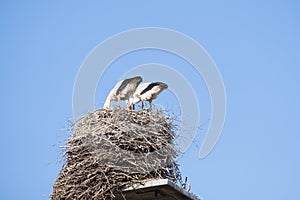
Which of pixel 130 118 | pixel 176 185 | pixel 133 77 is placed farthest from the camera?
pixel 133 77

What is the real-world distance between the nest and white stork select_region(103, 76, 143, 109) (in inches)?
25.3

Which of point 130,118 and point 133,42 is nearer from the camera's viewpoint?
point 130,118

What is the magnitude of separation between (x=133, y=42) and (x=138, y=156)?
6.71 ft

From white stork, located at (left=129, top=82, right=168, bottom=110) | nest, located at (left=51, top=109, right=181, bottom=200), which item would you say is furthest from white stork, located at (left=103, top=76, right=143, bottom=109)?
nest, located at (left=51, top=109, right=181, bottom=200)

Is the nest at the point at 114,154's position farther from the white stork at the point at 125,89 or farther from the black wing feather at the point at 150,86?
the white stork at the point at 125,89

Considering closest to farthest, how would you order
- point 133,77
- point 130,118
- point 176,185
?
point 176,185, point 130,118, point 133,77

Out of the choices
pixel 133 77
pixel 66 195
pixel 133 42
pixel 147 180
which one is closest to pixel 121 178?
pixel 147 180

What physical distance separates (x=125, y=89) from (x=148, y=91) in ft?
1.10

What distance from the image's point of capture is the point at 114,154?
6.90 m

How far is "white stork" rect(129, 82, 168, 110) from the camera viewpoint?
311 inches

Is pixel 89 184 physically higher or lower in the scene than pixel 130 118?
lower

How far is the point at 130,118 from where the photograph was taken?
287 inches

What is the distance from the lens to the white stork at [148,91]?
7.90 meters

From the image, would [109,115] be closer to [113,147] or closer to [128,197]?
[113,147]
